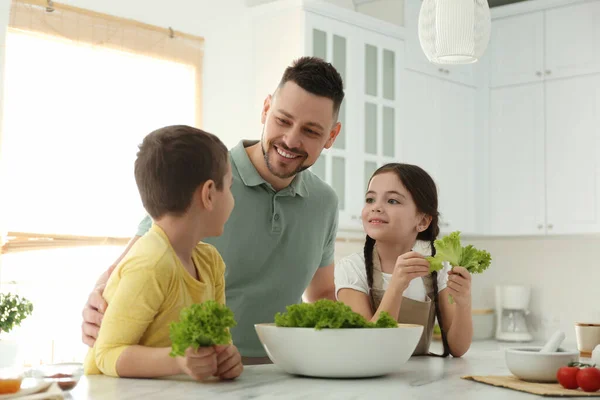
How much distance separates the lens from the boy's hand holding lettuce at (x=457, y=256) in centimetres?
188

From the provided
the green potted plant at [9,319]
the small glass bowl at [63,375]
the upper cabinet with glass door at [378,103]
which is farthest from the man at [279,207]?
the upper cabinet with glass door at [378,103]

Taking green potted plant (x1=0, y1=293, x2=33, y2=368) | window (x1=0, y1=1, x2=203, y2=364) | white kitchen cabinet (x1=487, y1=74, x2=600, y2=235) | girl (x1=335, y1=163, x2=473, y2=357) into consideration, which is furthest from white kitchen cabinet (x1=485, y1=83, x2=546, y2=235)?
green potted plant (x1=0, y1=293, x2=33, y2=368)

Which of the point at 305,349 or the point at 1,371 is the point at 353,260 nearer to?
the point at 305,349

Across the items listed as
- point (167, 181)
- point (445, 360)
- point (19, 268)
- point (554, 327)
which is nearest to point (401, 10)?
point (554, 327)

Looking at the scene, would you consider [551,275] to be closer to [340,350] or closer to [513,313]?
[513,313]

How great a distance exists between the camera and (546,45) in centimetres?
486

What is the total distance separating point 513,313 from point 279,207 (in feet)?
10.6

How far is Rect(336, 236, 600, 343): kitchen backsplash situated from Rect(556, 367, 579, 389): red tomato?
3343 mm

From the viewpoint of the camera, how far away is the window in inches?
135

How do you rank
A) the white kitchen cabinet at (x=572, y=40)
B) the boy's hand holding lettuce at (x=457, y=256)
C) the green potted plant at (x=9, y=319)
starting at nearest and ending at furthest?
the boy's hand holding lettuce at (x=457, y=256), the green potted plant at (x=9, y=319), the white kitchen cabinet at (x=572, y=40)

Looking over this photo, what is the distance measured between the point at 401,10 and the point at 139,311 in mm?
3624

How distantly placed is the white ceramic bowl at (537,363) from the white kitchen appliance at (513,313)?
356cm

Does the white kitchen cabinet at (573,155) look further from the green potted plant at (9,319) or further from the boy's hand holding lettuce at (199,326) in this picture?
the boy's hand holding lettuce at (199,326)

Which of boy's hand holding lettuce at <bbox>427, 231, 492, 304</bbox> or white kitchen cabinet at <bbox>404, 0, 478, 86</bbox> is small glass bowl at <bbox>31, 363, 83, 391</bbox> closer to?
boy's hand holding lettuce at <bbox>427, 231, 492, 304</bbox>
